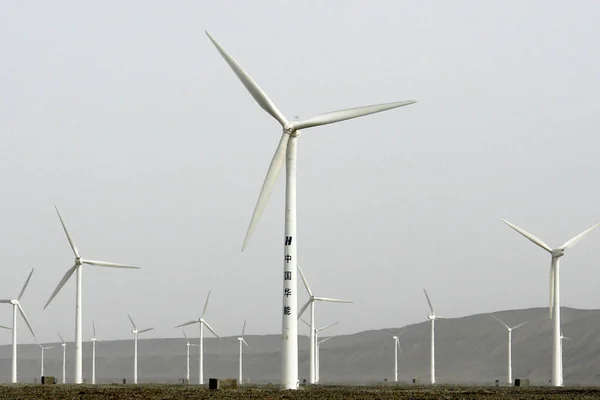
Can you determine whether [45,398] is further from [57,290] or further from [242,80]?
[57,290]

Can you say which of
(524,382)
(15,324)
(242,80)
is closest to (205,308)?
(15,324)

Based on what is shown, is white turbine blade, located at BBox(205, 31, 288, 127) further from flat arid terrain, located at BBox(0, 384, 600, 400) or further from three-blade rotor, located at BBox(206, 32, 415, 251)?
flat arid terrain, located at BBox(0, 384, 600, 400)

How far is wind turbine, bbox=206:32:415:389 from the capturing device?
6988 cm

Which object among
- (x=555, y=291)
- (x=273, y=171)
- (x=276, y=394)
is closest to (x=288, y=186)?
(x=273, y=171)

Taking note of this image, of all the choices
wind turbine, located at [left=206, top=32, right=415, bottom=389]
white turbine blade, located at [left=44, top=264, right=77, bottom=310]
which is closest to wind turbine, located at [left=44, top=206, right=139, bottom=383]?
white turbine blade, located at [left=44, top=264, right=77, bottom=310]

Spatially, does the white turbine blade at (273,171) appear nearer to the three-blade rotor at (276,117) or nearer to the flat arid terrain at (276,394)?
the three-blade rotor at (276,117)

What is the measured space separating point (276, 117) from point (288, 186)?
4.62 meters

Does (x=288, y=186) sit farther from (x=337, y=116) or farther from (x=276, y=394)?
(x=276, y=394)

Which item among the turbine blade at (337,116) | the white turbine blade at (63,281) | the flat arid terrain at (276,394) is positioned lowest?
the flat arid terrain at (276,394)

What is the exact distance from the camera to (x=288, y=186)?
70.9 metres

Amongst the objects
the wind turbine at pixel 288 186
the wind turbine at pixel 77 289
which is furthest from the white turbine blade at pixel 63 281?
the wind turbine at pixel 288 186

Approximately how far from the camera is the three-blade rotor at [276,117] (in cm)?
7056

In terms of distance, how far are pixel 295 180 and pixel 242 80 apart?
297 inches

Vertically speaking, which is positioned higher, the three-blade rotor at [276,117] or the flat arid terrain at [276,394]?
the three-blade rotor at [276,117]
